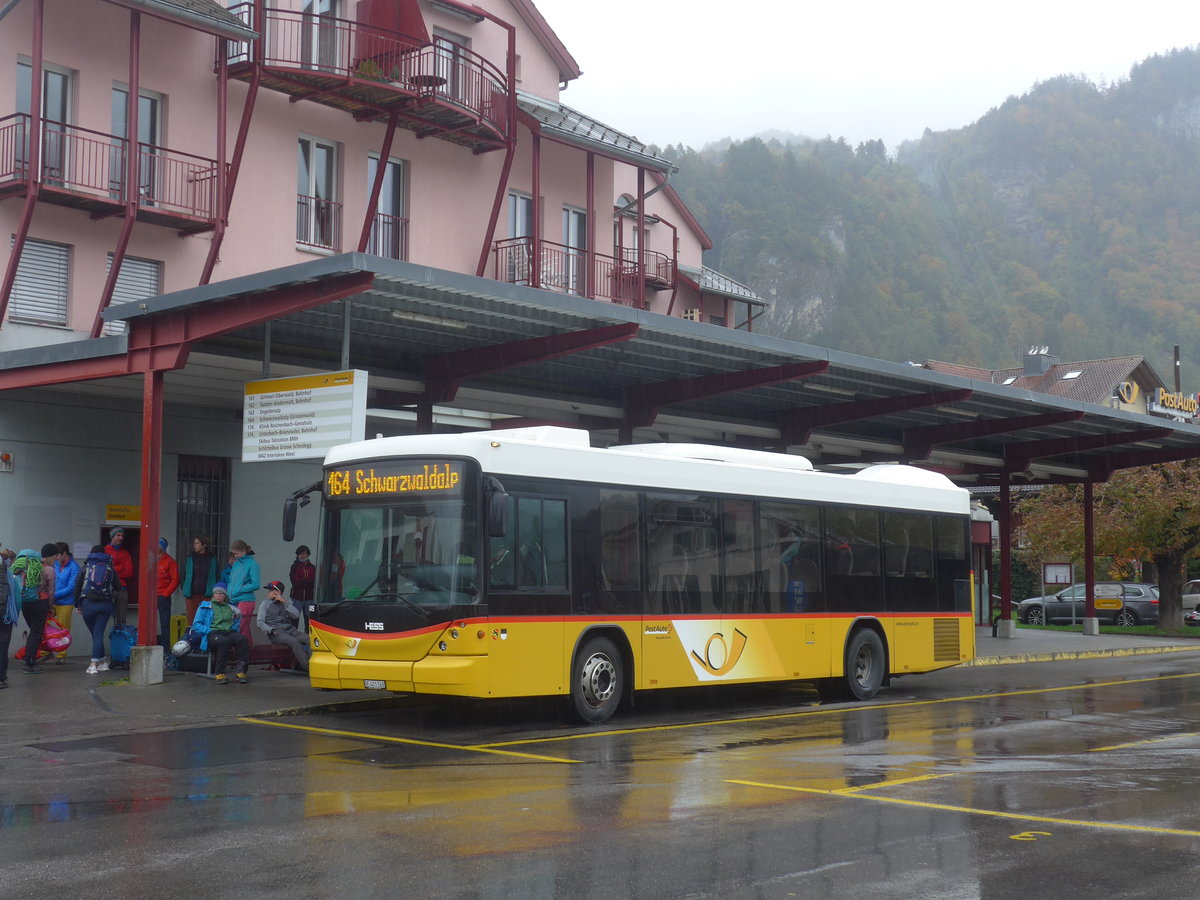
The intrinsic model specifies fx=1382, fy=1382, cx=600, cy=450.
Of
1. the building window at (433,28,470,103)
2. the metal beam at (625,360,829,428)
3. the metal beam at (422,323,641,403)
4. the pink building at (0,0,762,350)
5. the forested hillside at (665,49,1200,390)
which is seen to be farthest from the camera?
the forested hillside at (665,49,1200,390)

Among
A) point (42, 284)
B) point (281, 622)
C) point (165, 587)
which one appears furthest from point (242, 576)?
point (42, 284)

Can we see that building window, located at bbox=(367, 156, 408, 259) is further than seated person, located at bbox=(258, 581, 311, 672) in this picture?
Yes

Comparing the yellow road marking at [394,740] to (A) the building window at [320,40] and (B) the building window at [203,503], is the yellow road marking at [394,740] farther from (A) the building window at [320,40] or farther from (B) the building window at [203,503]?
(A) the building window at [320,40]

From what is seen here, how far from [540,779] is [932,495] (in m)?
10.1

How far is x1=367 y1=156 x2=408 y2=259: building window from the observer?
2697 centimetres

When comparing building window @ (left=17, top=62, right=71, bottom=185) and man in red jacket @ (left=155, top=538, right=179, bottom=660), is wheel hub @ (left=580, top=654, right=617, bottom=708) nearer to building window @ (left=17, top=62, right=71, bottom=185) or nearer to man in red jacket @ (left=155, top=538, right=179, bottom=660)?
man in red jacket @ (left=155, top=538, right=179, bottom=660)

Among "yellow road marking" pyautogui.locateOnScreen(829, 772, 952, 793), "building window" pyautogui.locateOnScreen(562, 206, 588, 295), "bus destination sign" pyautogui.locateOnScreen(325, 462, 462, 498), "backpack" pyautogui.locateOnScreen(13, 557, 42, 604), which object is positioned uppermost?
"building window" pyautogui.locateOnScreen(562, 206, 588, 295)

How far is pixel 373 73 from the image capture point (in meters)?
25.0

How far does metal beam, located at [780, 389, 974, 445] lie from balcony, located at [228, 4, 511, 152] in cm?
814

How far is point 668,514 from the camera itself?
14.8 metres

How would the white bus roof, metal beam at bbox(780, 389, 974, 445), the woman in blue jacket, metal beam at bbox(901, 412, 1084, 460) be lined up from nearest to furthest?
the white bus roof → the woman in blue jacket → metal beam at bbox(780, 389, 974, 445) → metal beam at bbox(901, 412, 1084, 460)

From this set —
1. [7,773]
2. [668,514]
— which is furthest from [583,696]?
[7,773]

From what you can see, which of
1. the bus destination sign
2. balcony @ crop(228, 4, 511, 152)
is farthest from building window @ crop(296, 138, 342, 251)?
the bus destination sign

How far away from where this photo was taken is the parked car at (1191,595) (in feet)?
150
